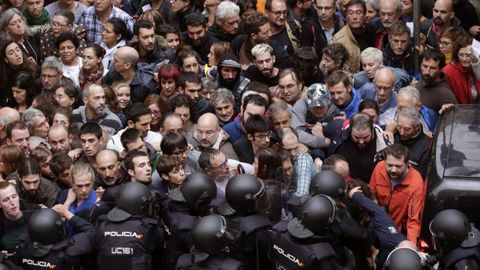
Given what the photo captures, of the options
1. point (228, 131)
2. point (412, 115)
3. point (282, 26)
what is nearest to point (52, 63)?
point (228, 131)

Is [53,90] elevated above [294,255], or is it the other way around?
[294,255]

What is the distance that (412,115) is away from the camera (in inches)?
468

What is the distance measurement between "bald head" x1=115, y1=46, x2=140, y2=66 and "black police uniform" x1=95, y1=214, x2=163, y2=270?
386cm

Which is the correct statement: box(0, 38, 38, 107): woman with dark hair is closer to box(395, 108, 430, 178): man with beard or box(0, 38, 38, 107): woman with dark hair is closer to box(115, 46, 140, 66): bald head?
box(115, 46, 140, 66): bald head

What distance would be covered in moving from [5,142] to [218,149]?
2.18 metres

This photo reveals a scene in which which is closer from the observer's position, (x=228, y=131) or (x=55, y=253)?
(x=55, y=253)

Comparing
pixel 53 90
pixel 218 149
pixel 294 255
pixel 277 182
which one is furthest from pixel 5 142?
pixel 294 255

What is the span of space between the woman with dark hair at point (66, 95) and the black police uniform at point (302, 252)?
4.14m

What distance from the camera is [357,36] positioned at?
14.6 meters

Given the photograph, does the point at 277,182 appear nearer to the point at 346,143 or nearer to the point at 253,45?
the point at 346,143

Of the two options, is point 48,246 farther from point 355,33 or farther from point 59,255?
point 355,33

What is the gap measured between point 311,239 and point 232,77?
163 inches

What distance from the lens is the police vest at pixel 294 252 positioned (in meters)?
9.63

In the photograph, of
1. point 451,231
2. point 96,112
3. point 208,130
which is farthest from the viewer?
point 96,112
